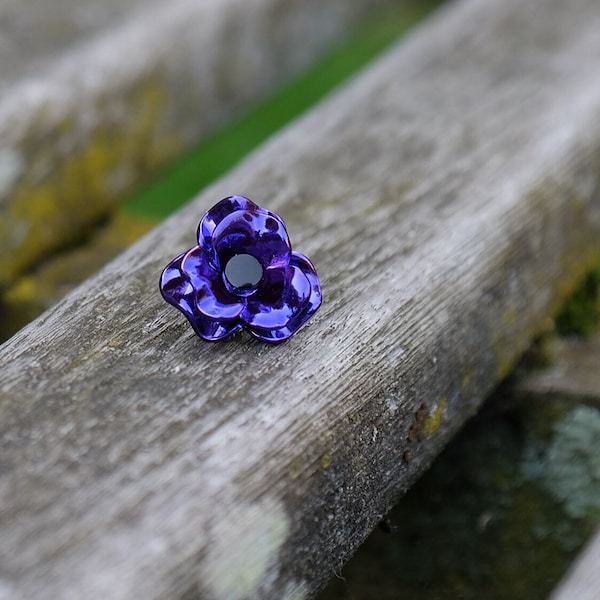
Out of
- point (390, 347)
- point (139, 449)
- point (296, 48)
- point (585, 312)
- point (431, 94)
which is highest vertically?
point (139, 449)

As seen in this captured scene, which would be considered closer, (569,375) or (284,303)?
(284,303)

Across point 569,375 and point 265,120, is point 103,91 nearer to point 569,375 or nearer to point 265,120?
point 569,375

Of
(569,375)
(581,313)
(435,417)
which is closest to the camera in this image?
(435,417)

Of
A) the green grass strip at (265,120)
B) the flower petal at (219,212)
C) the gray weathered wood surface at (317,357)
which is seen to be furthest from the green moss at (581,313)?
the green grass strip at (265,120)

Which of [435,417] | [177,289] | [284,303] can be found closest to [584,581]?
[435,417]

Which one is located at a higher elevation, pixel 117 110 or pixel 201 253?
pixel 201 253

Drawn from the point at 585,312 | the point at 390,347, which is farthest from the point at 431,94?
the point at 390,347

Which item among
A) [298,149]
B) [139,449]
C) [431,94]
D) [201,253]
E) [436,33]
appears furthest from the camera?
[436,33]

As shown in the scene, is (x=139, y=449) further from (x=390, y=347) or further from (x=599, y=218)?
(x=599, y=218)
